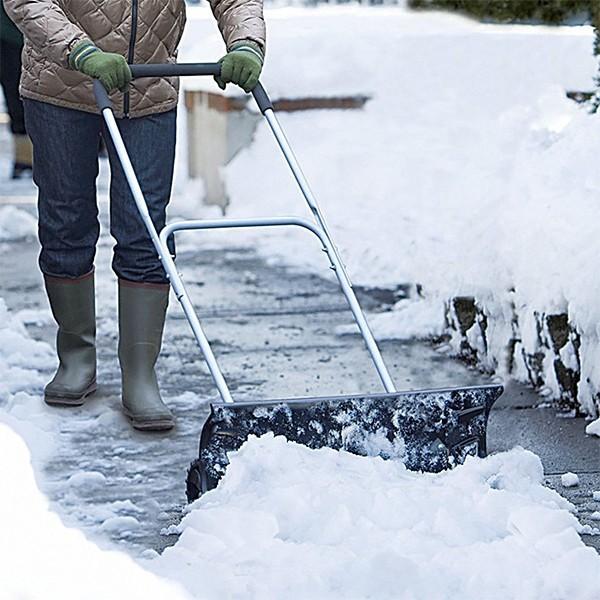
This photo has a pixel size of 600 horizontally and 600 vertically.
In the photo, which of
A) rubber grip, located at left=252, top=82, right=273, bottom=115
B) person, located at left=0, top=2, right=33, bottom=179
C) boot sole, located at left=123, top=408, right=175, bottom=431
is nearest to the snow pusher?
rubber grip, located at left=252, top=82, right=273, bottom=115

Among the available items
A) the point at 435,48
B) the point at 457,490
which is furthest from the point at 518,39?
the point at 457,490

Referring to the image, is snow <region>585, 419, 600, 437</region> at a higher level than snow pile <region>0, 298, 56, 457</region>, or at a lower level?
higher

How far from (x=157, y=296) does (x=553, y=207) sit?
143 centimetres

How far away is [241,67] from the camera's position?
14.2 feet

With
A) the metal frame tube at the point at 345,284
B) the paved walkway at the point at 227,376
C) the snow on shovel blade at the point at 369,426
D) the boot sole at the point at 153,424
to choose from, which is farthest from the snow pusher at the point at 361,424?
the boot sole at the point at 153,424

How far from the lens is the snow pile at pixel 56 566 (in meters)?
3.33

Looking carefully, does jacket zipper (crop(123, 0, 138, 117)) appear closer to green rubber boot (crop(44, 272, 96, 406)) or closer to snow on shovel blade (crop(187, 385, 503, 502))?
green rubber boot (crop(44, 272, 96, 406))

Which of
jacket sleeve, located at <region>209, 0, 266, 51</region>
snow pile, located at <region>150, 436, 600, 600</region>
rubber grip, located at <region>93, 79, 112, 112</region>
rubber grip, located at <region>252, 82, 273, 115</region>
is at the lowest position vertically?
snow pile, located at <region>150, 436, 600, 600</region>

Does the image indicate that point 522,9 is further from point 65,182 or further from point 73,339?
point 65,182

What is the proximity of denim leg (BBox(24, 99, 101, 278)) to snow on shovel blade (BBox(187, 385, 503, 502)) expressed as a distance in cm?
127

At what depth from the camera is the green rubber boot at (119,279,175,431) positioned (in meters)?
4.89

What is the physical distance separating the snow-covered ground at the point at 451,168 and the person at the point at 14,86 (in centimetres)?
173

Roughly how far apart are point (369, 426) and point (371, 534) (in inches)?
17.9

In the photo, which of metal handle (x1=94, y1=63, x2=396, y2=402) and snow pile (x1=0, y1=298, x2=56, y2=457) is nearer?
metal handle (x1=94, y1=63, x2=396, y2=402)
